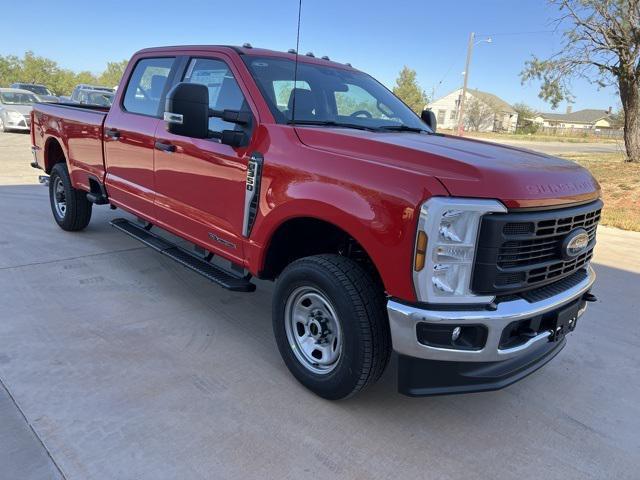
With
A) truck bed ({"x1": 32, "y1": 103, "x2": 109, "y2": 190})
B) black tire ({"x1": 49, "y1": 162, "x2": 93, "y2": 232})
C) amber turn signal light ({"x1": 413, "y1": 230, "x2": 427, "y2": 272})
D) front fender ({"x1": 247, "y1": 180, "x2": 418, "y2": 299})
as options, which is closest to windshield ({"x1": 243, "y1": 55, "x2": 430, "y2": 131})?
front fender ({"x1": 247, "y1": 180, "x2": 418, "y2": 299})

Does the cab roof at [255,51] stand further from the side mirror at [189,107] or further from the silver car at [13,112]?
the silver car at [13,112]

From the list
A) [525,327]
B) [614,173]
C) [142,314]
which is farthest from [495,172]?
[614,173]

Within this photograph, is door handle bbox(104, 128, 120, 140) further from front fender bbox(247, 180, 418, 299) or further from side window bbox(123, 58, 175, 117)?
front fender bbox(247, 180, 418, 299)

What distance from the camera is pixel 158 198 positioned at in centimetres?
424

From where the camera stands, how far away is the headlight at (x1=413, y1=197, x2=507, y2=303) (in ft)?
7.38

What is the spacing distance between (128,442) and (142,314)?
1.57m

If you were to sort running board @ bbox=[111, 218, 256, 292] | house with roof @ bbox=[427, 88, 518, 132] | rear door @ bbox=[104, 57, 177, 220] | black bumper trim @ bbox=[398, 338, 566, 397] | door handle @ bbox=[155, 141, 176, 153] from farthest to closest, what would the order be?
1. house with roof @ bbox=[427, 88, 518, 132]
2. rear door @ bbox=[104, 57, 177, 220]
3. door handle @ bbox=[155, 141, 176, 153]
4. running board @ bbox=[111, 218, 256, 292]
5. black bumper trim @ bbox=[398, 338, 566, 397]

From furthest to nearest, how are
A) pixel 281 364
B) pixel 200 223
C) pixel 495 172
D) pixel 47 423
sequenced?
pixel 200 223 < pixel 281 364 < pixel 47 423 < pixel 495 172

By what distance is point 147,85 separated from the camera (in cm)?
464

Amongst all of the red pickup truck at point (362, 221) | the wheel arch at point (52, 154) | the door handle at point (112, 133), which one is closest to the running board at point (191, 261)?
the red pickup truck at point (362, 221)

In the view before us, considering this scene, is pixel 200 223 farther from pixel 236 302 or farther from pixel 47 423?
pixel 47 423

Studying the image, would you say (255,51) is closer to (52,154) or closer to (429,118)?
(429,118)

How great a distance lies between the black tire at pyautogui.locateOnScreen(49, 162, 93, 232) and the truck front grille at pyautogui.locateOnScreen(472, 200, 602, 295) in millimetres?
4950

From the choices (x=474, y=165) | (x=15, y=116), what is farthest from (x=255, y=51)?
(x=15, y=116)
